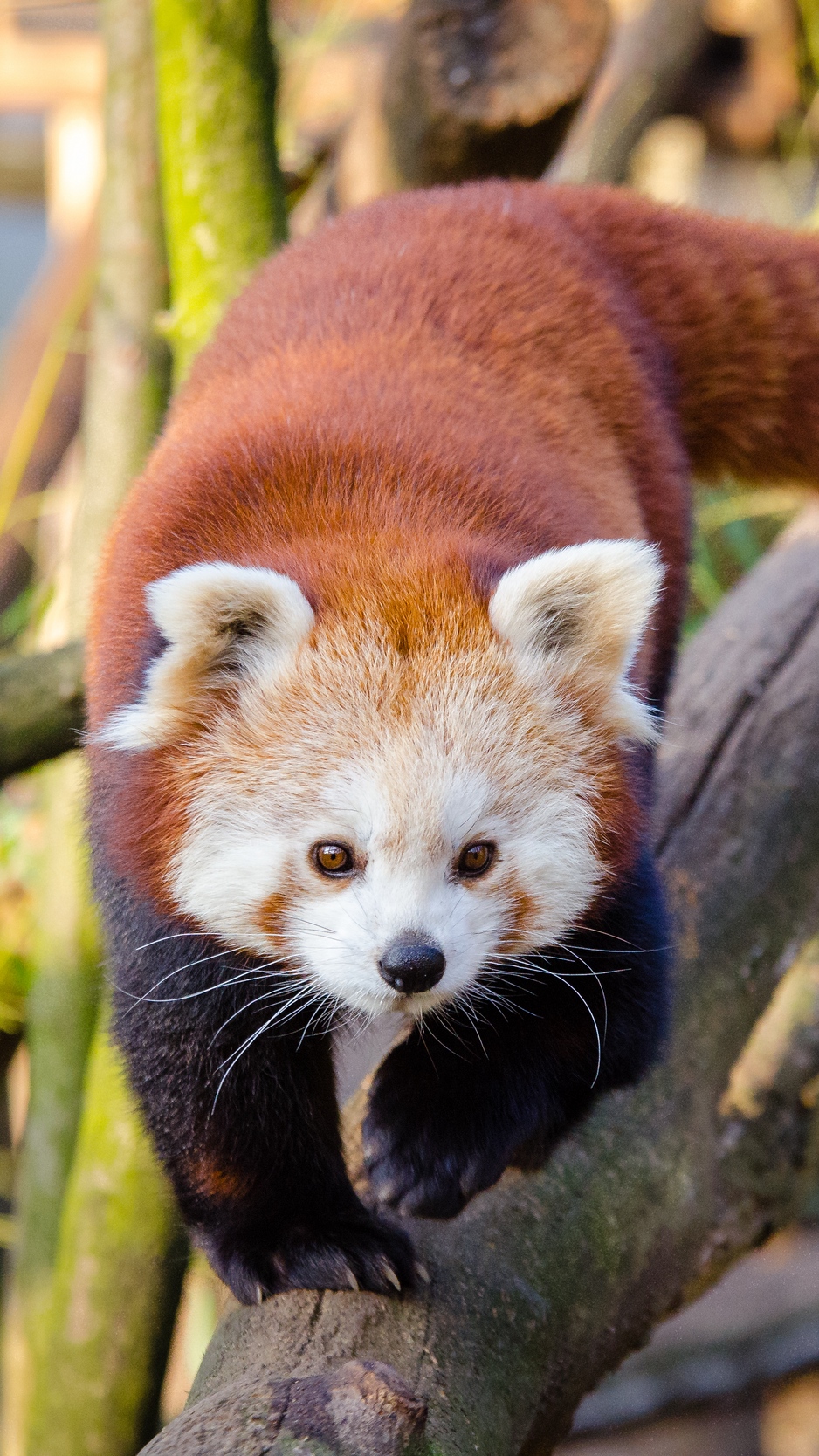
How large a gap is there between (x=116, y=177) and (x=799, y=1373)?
4.40 meters

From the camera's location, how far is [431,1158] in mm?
1985

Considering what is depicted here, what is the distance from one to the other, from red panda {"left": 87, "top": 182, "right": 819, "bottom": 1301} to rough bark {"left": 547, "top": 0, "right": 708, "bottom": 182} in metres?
2.05

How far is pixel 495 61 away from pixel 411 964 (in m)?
2.97

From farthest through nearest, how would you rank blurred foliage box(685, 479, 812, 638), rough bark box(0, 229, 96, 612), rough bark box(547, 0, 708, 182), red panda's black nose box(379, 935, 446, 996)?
blurred foliage box(685, 479, 812, 638), rough bark box(0, 229, 96, 612), rough bark box(547, 0, 708, 182), red panda's black nose box(379, 935, 446, 996)

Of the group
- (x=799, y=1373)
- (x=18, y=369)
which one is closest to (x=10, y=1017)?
(x=18, y=369)

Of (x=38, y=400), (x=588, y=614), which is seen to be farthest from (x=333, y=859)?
(x=38, y=400)

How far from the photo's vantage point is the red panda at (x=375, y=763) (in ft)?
5.64

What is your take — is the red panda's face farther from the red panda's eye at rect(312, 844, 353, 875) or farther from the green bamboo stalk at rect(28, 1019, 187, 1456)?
the green bamboo stalk at rect(28, 1019, 187, 1456)

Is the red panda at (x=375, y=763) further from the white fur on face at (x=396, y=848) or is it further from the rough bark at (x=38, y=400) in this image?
the rough bark at (x=38, y=400)

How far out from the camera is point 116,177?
3.59 m

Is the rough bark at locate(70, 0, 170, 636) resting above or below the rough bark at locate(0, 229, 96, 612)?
above

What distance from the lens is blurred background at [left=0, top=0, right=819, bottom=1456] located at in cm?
376

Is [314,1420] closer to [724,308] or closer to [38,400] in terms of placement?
[724,308]

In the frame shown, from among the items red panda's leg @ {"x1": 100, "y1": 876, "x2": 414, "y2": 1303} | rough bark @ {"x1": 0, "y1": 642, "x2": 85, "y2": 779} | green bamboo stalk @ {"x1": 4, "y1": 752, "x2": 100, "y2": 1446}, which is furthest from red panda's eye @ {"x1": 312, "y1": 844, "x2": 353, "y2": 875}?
green bamboo stalk @ {"x1": 4, "y1": 752, "x2": 100, "y2": 1446}
